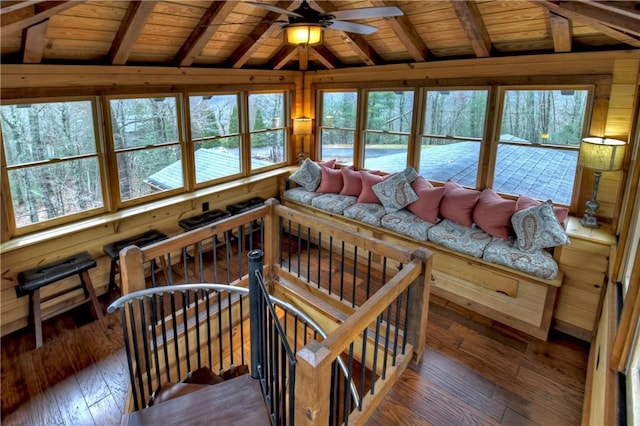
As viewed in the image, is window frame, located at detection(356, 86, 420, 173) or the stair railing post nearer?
the stair railing post

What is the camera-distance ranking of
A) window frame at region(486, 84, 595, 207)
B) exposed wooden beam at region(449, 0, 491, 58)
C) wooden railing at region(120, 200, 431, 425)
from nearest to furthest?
wooden railing at region(120, 200, 431, 425)
exposed wooden beam at region(449, 0, 491, 58)
window frame at region(486, 84, 595, 207)

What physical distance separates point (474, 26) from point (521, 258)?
2.22m

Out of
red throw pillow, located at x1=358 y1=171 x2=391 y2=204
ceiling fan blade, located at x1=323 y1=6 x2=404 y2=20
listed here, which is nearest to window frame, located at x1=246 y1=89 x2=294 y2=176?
red throw pillow, located at x1=358 y1=171 x2=391 y2=204

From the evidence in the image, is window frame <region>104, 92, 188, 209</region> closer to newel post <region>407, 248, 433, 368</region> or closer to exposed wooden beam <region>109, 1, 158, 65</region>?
exposed wooden beam <region>109, 1, 158, 65</region>

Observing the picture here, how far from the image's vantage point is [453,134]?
4840 mm

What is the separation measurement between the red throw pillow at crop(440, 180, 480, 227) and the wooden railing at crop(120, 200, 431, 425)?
2.98 feet

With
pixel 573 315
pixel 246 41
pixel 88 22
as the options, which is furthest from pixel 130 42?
pixel 573 315

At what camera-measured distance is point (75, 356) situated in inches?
134

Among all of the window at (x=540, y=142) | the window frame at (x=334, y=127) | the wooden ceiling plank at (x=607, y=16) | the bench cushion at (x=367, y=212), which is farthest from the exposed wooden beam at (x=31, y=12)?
the window at (x=540, y=142)

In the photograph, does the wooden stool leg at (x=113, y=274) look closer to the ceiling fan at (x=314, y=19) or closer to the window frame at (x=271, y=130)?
the window frame at (x=271, y=130)

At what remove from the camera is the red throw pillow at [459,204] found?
168 inches

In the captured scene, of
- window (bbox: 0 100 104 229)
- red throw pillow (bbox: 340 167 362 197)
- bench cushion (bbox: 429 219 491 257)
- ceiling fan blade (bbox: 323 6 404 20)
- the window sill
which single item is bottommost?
bench cushion (bbox: 429 219 491 257)

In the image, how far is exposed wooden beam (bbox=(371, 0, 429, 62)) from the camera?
402cm

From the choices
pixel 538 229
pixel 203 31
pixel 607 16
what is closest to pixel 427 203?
pixel 538 229
